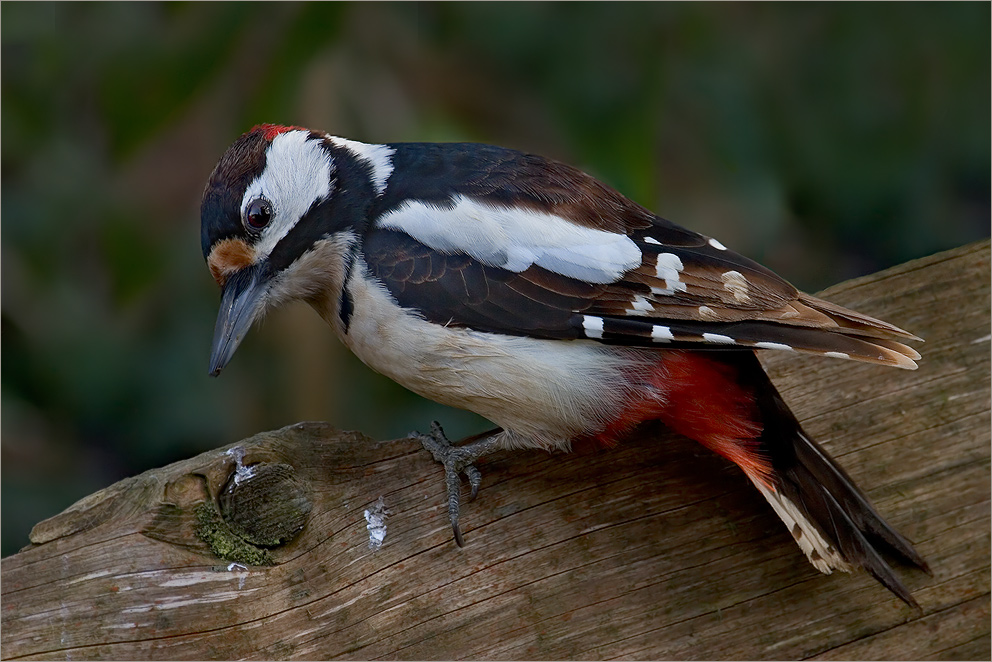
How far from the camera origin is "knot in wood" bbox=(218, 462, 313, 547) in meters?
1.66

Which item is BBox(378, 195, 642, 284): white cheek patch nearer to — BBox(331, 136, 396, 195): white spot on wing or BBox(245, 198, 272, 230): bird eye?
BBox(331, 136, 396, 195): white spot on wing

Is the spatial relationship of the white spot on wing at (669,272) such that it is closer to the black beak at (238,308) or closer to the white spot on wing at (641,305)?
the white spot on wing at (641,305)

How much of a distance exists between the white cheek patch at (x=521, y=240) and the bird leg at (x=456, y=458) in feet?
1.16

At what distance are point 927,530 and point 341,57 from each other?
1.95 m

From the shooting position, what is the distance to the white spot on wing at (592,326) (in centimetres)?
182

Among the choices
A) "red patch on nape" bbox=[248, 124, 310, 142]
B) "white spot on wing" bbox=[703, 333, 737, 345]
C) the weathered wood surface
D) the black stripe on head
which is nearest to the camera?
the weathered wood surface

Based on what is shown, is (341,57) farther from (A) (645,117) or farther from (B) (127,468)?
(B) (127,468)

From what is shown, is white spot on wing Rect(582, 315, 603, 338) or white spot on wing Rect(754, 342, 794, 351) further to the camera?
white spot on wing Rect(582, 315, 603, 338)

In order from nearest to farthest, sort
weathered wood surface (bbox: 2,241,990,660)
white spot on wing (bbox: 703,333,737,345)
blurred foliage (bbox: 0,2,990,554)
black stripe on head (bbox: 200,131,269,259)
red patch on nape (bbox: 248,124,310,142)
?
1. weathered wood surface (bbox: 2,241,990,660)
2. white spot on wing (bbox: 703,333,737,345)
3. black stripe on head (bbox: 200,131,269,259)
4. red patch on nape (bbox: 248,124,310,142)
5. blurred foliage (bbox: 0,2,990,554)

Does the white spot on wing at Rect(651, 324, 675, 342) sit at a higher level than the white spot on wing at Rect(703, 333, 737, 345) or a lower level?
higher

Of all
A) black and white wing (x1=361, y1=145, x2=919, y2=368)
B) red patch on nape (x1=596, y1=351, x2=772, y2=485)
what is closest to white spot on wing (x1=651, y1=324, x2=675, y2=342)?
black and white wing (x1=361, y1=145, x2=919, y2=368)

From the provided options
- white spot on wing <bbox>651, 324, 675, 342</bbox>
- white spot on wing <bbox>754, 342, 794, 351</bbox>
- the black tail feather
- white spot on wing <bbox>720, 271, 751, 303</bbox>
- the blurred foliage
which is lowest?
the black tail feather

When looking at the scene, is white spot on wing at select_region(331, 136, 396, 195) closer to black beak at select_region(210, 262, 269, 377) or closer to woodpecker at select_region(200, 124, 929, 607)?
woodpecker at select_region(200, 124, 929, 607)

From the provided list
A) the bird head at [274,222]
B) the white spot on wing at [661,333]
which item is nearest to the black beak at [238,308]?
the bird head at [274,222]
